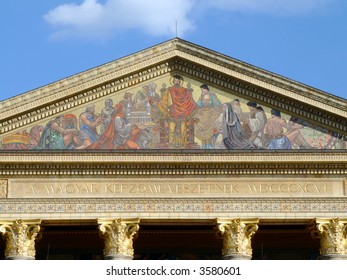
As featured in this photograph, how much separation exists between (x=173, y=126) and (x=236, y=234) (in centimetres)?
358

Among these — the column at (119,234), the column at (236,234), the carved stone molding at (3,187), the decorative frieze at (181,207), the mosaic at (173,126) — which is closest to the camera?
the column at (119,234)

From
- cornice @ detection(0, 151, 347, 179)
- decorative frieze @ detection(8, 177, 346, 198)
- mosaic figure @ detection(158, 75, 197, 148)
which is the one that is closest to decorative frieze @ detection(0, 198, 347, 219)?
decorative frieze @ detection(8, 177, 346, 198)

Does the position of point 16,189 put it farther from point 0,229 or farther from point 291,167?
point 291,167

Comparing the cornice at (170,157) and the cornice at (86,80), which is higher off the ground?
the cornice at (86,80)

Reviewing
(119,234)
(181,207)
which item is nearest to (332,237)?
(181,207)

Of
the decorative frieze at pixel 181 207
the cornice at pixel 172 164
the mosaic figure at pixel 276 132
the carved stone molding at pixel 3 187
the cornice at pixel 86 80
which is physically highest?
the cornice at pixel 86 80

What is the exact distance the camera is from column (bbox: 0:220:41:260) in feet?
87.5

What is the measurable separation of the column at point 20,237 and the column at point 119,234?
1.88 meters

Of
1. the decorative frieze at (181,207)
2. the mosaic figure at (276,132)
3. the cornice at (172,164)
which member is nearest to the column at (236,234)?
the decorative frieze at (181,207)

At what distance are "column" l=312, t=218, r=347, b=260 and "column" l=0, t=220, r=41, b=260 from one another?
25.9 feet

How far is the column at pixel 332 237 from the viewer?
2689 cm

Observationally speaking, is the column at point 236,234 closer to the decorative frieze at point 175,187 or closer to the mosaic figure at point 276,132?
the decorative frieze at point 175,187

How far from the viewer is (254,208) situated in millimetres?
27312

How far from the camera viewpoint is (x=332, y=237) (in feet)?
88.7
